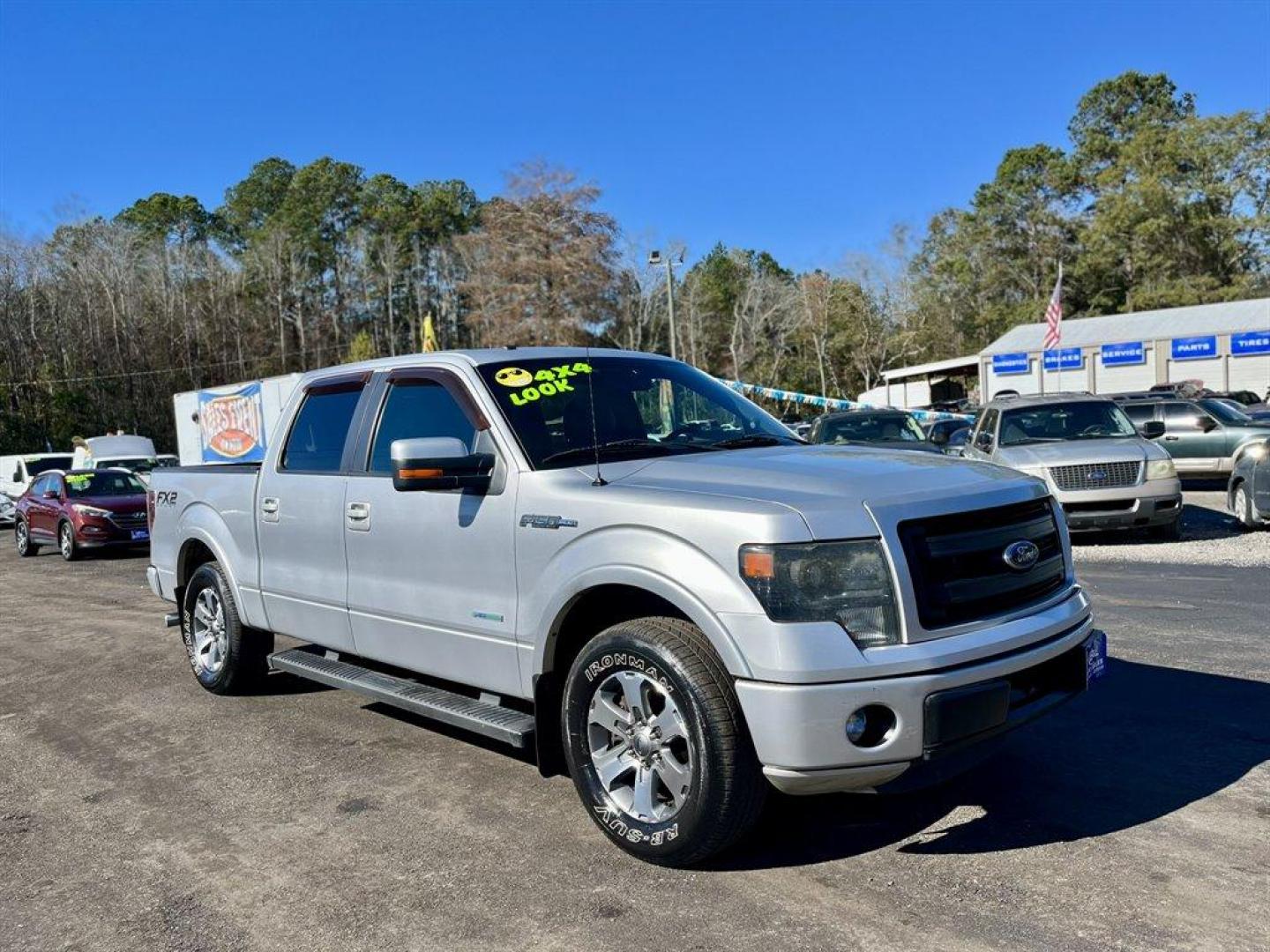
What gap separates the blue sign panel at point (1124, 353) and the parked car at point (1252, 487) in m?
39.7

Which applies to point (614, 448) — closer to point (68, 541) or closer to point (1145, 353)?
point (68, 541)

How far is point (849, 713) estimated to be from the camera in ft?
10.9

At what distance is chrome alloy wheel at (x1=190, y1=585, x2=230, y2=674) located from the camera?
6.44 metres

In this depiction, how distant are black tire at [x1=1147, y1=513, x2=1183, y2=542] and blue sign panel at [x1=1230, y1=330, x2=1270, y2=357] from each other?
3861 cm

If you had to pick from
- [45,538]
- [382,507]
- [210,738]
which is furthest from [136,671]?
[45,538]

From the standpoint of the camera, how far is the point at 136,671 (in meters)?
7.63

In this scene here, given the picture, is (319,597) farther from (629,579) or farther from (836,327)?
(836,327)

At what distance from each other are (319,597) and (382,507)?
826 millimetres

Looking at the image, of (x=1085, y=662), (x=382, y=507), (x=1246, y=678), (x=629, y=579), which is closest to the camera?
(x=629, y=579)

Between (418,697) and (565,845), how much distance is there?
3.55ft

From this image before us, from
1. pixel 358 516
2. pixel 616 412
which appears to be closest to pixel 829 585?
pixel 616 412

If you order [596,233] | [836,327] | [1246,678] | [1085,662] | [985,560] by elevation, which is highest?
[596,233]

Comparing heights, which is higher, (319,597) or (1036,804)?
(319,597)

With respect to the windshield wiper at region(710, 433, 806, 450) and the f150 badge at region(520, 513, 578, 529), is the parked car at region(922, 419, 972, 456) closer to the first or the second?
the windshield wiper at region(710, 433, 806, 450)
